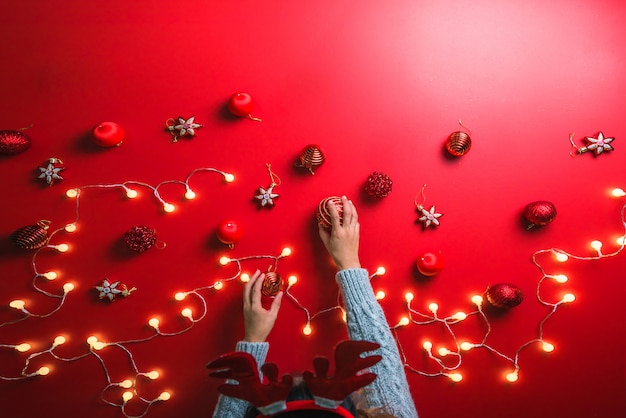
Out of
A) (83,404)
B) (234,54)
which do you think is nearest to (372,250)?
(234,54)

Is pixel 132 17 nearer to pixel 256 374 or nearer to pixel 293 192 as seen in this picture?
pixel 293 192

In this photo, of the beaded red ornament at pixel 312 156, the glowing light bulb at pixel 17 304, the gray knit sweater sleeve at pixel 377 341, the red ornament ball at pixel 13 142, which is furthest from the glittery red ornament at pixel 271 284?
the red ornament ball at pixel 13 142

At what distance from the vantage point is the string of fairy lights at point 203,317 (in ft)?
4.35

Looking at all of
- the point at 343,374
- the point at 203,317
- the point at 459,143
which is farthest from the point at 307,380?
the point at 459,143

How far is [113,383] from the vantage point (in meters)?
1.34

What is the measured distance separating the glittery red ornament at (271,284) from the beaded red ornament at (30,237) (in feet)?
2.30

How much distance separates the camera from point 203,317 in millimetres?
1369

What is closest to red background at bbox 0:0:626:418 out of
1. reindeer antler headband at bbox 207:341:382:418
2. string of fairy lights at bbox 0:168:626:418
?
string of fairy lights at bbox 0:168:626:418

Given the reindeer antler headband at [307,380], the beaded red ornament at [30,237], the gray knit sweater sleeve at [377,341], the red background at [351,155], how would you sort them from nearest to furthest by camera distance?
the reindeer antler headband at [307,380], the gray knit sweater sleeve at [377,341], the beaded red ornament at [30,237], the red background at [351,155]

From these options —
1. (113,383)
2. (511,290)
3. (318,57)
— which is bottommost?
(113,383)

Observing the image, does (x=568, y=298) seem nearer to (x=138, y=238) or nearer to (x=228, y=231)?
(x=228, y=231)

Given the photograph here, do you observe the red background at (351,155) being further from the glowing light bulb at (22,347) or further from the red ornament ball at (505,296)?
the glowing light bulb at (22,347)

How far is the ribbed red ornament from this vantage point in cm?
135

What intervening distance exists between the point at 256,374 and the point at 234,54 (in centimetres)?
105
